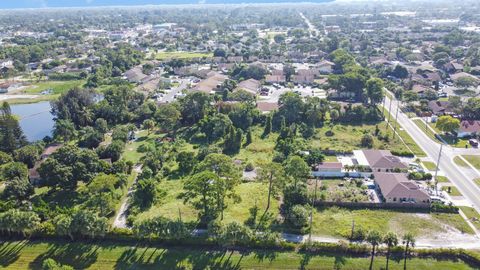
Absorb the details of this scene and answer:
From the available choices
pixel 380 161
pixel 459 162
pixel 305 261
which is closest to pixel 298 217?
pixel 305 261

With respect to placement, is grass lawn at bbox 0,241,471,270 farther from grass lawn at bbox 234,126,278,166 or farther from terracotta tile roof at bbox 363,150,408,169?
grass lawn at bbox 234,126,278,166

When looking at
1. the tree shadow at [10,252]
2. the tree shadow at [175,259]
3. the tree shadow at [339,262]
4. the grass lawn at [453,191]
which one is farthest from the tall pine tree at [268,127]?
the tree shadow at [10,252]

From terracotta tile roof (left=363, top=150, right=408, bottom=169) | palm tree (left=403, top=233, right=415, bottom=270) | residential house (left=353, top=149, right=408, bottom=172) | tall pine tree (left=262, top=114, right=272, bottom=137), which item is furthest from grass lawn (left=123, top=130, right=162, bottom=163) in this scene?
palm tree (left=403, top=233, right=415, bottom=270)

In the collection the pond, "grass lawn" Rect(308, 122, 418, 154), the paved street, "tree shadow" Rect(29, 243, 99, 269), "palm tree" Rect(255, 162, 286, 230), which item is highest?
"palm tree" Rect(255, 162, 286, 230)

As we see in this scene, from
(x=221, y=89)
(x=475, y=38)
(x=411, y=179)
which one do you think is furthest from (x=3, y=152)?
(x=475, y=38)

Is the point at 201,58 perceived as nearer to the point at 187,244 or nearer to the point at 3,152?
the point at 3,152

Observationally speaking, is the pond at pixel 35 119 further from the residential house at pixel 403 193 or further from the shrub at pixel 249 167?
the residential house at pixel 403 193
